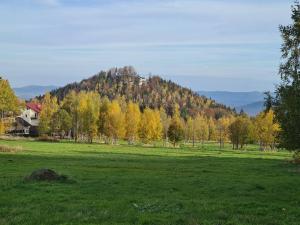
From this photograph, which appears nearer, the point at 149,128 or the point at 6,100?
the point at 6,100

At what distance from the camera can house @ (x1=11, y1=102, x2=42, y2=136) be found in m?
177

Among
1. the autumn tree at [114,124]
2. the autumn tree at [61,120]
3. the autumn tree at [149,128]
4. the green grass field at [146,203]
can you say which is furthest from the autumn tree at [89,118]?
the green grass field at [146,203]

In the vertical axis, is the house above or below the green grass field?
above

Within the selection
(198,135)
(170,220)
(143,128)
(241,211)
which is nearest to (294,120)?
(241,211)

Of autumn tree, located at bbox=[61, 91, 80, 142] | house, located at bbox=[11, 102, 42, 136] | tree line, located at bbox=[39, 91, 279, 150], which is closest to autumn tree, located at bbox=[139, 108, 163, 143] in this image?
tree line, located at bbox=[39, 91, 279, 150]

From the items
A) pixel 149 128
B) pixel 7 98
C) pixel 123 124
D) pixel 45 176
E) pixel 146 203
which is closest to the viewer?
pixel 146 203

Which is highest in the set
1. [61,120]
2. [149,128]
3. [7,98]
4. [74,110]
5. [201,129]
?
[7,98]

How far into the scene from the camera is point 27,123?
18375 cm

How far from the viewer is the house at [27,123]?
177375 mm

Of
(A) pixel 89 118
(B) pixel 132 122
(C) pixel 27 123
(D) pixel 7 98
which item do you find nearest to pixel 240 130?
(B) pixel 132 122

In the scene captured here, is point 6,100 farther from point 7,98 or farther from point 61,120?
point 61,120

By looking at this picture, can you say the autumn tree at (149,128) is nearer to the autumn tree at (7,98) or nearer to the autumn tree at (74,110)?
the autumn tree at (74,110)

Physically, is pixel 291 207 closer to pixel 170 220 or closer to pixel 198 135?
pixel 170 220

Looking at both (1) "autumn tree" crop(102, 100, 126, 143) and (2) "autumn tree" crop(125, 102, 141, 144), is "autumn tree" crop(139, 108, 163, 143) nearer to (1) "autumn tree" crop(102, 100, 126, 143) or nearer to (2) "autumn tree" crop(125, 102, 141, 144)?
(2) "autumn tree" crop(125, 102, 141, 144)
